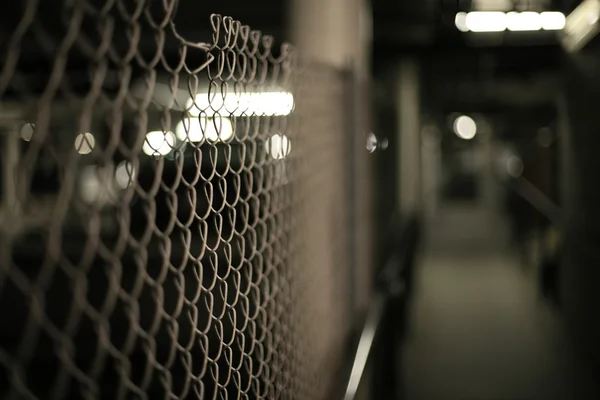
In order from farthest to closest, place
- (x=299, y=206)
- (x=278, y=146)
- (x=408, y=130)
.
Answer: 1. (x=408, y=130)
2. (x=299, y=206)
3. (x=278, y=146)

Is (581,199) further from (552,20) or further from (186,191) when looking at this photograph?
(186,191)

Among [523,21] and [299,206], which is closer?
[299,206]

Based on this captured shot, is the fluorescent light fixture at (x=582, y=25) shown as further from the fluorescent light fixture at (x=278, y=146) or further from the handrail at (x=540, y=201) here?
the fluorescent light fixture at (x=278, y=146)

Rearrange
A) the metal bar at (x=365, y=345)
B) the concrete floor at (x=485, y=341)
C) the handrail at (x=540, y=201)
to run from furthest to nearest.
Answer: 1. the handrail at (x=540, y=201)
2. the concrete floor at (x=485, y=341)
3. the metal bar at (x=365, y=345)

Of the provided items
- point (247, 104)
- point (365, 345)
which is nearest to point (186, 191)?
point (247, 104)

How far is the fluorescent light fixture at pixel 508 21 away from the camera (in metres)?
7.38

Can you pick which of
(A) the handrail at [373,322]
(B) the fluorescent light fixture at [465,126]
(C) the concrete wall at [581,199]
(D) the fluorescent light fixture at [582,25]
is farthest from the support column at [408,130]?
(B) the fluorescent light fixture at [465,126]

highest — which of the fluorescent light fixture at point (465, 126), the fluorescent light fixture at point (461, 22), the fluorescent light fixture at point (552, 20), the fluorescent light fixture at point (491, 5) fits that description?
the fluorescent light fixture at point (491, 5)

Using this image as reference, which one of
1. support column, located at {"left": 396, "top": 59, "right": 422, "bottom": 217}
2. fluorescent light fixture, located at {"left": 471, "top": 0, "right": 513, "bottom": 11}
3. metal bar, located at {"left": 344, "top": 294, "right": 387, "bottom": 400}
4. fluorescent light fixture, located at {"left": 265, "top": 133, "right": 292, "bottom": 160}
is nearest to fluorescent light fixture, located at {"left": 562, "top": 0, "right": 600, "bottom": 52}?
fluorescent light fixture, located at {"left": 471, "top": 0, "right": 513, "bottom": 11}

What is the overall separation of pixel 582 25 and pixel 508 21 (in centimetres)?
270

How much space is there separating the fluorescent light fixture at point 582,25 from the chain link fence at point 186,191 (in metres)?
1.95

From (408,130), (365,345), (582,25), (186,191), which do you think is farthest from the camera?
(408,130)

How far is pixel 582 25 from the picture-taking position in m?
5.04

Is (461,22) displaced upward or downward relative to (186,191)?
upward
